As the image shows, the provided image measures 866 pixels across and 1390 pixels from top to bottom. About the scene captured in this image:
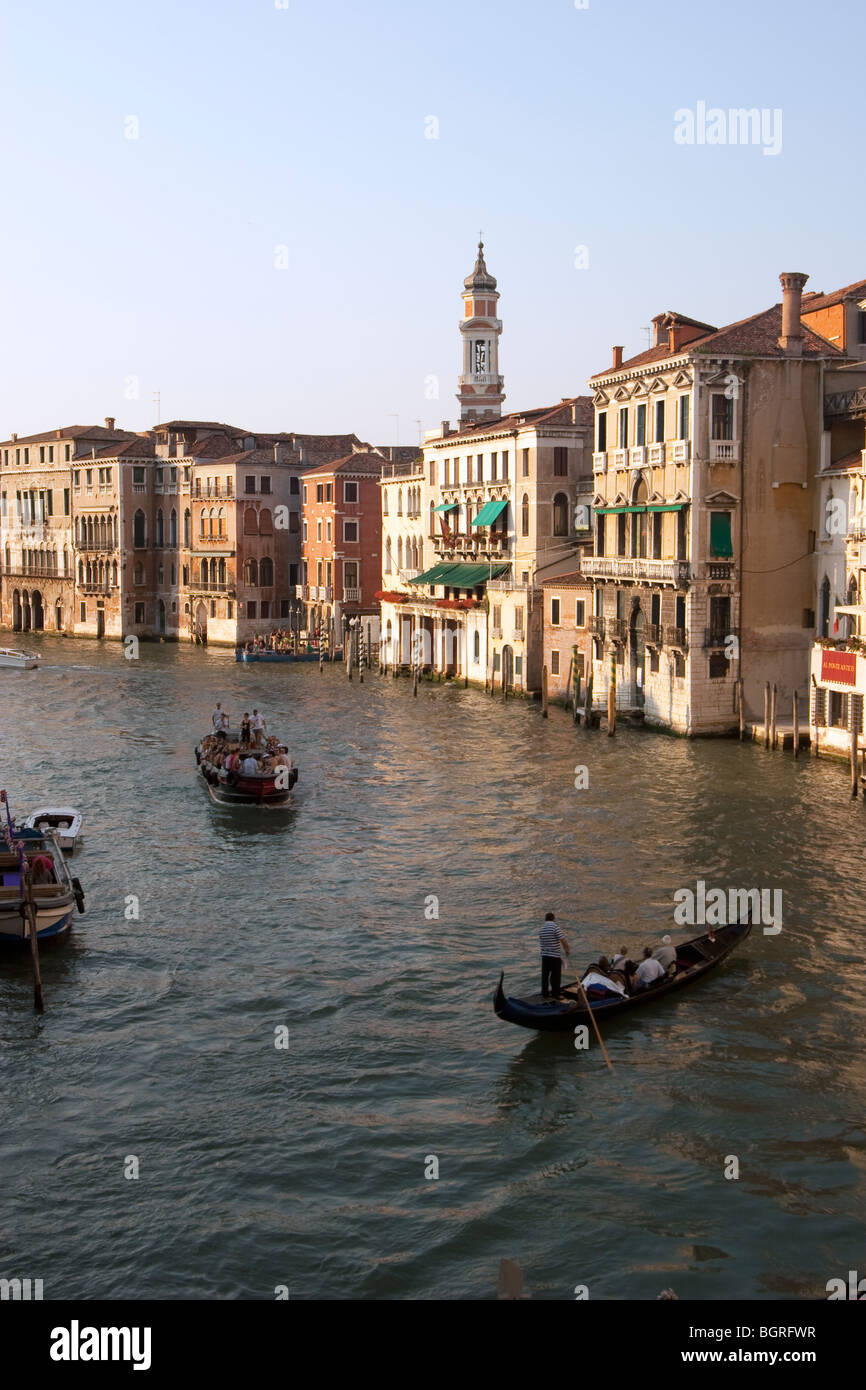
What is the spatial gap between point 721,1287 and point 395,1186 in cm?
280

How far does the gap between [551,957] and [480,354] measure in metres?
47.5

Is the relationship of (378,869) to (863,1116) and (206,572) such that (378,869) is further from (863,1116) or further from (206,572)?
(206,572)

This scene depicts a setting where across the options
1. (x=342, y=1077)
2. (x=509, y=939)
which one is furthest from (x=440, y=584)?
(x=342, y=1077)

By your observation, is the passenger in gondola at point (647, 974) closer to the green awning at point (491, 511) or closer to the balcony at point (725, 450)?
the balcony at point (725, 450)

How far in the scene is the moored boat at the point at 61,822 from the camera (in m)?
24.0

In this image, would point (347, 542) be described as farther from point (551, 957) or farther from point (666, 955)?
point (551, 957)

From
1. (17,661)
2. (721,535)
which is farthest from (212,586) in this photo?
(721,535)

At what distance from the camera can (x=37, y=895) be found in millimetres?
18281

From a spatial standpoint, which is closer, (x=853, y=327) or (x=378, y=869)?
(x=378, y=869)

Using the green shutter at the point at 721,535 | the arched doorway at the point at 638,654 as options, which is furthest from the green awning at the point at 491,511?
the green shutter at the point at 721,535

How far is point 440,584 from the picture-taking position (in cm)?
5016

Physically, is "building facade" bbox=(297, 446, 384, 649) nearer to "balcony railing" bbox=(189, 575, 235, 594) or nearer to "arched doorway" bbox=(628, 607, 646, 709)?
"balcony railing" bbox=(189, 575, 235, 594)

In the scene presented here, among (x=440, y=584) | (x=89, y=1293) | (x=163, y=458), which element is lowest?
(x=89, y=1293)

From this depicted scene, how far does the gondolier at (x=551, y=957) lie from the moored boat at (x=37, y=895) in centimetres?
574
